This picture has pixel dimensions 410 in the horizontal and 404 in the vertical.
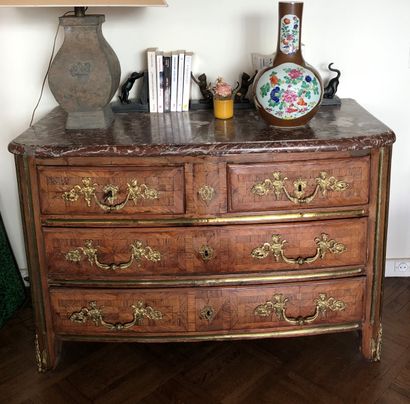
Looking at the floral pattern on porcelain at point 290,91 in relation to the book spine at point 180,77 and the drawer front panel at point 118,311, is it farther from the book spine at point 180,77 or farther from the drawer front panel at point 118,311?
the drawer front panel at point 118,311

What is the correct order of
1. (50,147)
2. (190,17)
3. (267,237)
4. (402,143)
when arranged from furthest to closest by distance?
(402,143) < (190,17) < (267,237) < (50,147)

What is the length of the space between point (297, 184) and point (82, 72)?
77 cm

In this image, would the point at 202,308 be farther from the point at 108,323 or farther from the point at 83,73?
the point at 83,73

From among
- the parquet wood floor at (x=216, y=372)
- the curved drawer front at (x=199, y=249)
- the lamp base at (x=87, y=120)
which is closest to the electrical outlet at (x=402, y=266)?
the parquet wood floor at (x=216, y=372)

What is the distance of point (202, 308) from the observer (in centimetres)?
179

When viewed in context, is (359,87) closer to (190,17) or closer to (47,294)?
(190,17)

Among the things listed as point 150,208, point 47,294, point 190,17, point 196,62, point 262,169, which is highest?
point 190,17

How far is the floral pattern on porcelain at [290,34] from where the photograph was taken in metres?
1.73

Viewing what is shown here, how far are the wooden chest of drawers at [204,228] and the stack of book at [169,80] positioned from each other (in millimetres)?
167

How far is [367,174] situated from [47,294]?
1085mm

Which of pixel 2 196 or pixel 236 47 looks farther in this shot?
pixel 2 196

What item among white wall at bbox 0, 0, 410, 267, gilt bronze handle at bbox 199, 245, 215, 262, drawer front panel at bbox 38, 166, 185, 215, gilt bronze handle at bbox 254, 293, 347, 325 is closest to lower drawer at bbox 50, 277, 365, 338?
gilt bronze handle at bbox 254, 293, 347, 325

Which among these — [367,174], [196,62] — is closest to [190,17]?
[196,62]

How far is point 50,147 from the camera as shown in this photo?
162 cm
